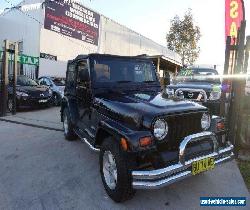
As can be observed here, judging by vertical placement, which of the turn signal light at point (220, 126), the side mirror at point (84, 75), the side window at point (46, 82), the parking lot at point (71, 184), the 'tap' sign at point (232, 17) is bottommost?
the parking lot at point (71, 184)

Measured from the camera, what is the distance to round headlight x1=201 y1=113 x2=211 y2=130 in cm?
407

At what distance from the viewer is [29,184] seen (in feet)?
14.4

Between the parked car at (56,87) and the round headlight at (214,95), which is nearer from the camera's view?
the round headlight at (214,95)

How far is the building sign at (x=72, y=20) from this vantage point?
1680 cm

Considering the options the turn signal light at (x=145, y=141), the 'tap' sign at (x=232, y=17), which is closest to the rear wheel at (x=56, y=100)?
the 'tap' sign at (x=232, y=17)

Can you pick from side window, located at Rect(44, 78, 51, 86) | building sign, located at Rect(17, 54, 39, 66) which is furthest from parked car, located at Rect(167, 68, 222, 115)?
building sign, located at Rect(17, 54, 39, 66)

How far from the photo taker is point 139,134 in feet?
11.1

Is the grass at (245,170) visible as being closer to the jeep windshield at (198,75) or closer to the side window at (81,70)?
the side window at (81,70)

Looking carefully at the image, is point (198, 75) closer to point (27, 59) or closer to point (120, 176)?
point (120, 176)

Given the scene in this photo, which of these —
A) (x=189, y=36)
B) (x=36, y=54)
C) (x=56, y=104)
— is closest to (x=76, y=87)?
(x=56, y=104)

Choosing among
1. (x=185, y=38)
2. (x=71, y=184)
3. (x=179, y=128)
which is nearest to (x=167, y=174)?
(x=179, y=128)

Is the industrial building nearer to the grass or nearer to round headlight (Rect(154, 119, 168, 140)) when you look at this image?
the grass

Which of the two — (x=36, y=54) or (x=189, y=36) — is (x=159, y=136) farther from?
(x=189, y=36)

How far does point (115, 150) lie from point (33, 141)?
398 centimetres
